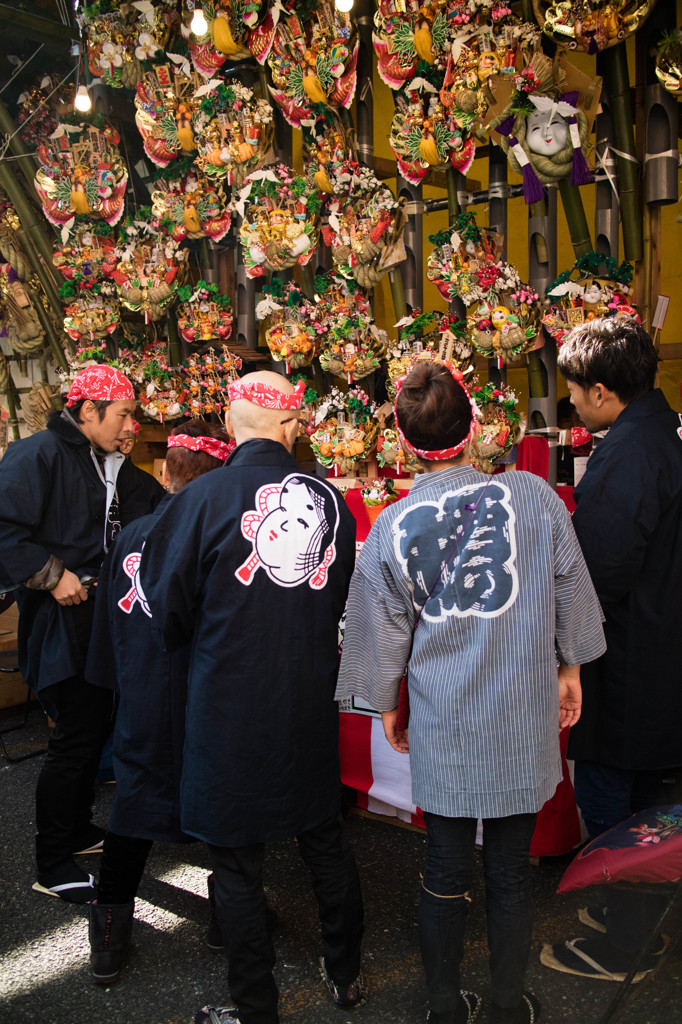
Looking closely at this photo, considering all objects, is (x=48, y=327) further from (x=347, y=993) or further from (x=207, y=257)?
(x=347, y=993)

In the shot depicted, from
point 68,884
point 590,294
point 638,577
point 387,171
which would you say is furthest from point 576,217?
point 68,884

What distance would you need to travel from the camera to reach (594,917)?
7.44 ft

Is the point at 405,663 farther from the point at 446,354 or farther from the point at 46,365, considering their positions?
the point at 46,365

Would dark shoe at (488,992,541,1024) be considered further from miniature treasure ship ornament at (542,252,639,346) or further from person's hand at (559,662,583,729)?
Result: miniature treasure ship ornament at (542,252,639,346)

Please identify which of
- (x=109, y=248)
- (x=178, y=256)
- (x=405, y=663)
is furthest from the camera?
(x=109, y=248)

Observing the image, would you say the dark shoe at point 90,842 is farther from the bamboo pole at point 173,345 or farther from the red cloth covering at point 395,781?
the bamboo pole at point 173,345

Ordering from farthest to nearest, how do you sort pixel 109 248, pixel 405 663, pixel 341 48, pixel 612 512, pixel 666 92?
pixel 109 248 < pixel 341 48 < pixel 666 92 < pixel 612 512 < pixel 405 663

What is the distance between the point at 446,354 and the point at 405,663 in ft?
4.71

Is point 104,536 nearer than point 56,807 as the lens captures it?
No

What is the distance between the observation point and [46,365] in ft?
19.2

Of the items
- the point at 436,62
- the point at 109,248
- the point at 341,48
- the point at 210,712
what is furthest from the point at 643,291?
the point at 109,248

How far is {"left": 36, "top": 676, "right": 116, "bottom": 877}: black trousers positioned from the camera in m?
2.62

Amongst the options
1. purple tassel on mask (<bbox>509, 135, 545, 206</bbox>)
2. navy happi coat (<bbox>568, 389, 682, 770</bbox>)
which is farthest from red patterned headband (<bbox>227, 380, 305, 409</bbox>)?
purple tassel on mask (<bbox>509, 135, 545, 206</bbox>)

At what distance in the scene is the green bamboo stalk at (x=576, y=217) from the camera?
2.74 meters
